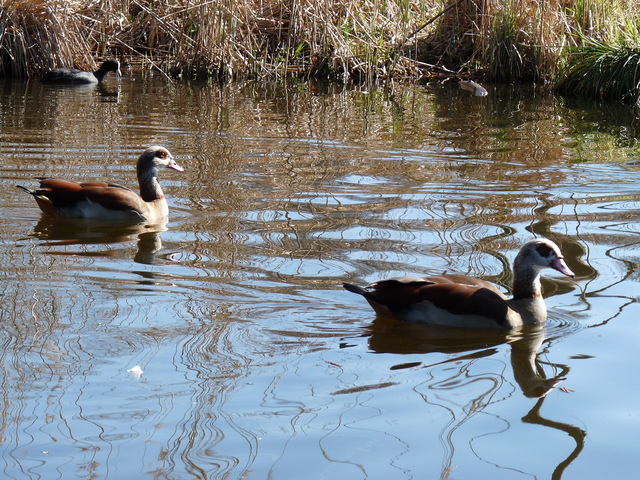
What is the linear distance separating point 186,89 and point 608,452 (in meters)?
12.9

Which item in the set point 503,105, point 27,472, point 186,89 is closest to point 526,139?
point 503,105

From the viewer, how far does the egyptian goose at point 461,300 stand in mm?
5461

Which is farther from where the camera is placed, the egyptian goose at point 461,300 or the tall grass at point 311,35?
the tall grass at point 311,35

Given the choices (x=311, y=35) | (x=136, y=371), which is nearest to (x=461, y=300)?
(x=136, y=371)

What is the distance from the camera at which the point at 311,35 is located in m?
16.7

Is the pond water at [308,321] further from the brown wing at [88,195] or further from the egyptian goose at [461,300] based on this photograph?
the brown wing at [88,195]

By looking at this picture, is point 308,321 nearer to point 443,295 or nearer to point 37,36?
point 443,295

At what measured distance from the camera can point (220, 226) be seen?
24.5 ft

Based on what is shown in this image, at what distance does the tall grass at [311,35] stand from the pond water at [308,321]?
5.22 m

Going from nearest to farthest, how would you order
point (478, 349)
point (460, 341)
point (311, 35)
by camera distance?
1. point (478, 349)
2. point (460, 341)
3. point (311, 35)

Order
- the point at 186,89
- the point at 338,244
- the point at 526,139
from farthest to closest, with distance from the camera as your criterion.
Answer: the point at 186,89, the point at 526,139, the point at 338,244

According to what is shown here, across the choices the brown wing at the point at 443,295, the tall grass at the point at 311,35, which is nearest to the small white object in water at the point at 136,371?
the brown wing at the point at 443,295

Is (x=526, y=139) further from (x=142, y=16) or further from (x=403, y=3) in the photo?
(x=142, y=16)

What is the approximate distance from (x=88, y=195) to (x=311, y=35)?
9.84 m
